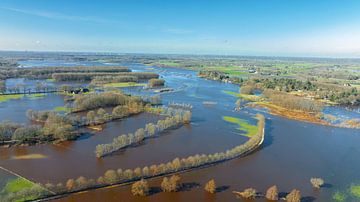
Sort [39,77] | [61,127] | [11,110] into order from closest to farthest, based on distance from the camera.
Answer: [61,127], [11,110], [39,77]

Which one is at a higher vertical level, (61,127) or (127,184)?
(61,127)

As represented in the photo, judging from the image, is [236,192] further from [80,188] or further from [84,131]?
[84,131]

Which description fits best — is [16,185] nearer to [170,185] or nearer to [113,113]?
[170,185]

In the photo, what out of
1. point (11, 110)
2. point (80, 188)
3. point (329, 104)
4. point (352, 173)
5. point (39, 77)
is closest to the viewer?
point (80, 188)

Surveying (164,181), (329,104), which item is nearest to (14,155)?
(164,181)

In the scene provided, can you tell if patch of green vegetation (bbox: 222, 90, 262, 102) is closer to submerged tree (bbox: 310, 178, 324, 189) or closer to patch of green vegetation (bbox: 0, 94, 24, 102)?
submerged tree (bbox: 310, 178, 324, 189)

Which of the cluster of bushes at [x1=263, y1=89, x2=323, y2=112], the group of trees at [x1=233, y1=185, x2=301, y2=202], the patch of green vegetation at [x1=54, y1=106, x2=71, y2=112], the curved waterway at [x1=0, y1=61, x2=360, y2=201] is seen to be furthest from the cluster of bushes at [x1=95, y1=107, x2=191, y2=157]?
the cluster of bushes at [x1=263, y1=89, x2=323, y2=112]

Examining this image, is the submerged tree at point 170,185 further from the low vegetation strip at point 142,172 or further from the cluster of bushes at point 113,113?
the cluster of bushes at point 113,113
